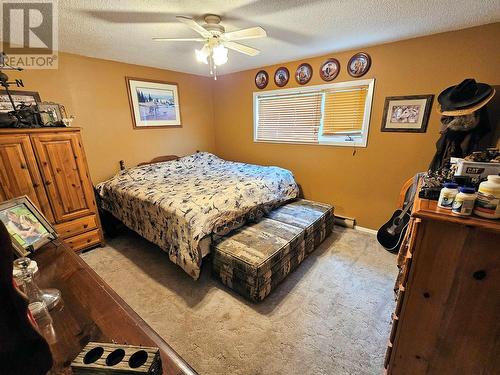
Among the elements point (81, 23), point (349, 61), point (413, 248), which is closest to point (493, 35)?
point (349, 61)

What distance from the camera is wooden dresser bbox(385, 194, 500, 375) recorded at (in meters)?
0.83

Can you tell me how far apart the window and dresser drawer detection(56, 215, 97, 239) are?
8.84 feet

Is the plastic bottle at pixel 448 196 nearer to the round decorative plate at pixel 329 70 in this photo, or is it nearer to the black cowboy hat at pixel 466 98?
the black cowboy hat at pixel 466 98

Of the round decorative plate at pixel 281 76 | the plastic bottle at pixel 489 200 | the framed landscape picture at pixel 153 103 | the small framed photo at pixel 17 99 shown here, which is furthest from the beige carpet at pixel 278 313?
the round decorative plate at pixel 281 76

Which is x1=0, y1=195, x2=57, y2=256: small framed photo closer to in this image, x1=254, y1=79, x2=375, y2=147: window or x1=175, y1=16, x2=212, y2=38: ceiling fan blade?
x1=175, y1=16, x2=212, y2=38: ceiling fan blade

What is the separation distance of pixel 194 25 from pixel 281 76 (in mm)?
1982

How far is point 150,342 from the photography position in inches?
26.6

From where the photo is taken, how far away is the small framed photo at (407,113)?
2352 mm

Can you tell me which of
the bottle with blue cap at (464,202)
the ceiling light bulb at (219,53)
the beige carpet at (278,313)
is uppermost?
the ceiling light bulb at (219,53)

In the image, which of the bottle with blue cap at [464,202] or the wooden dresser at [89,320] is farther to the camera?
the bottle with blue cap at [464,202]

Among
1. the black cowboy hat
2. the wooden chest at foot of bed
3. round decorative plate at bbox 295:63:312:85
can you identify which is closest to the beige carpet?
the wooden chest at foot of bed

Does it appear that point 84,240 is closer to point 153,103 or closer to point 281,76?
point 153,103

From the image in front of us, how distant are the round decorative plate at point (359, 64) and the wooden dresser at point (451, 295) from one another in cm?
224

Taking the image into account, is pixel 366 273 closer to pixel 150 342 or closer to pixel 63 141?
pixel 150 342
